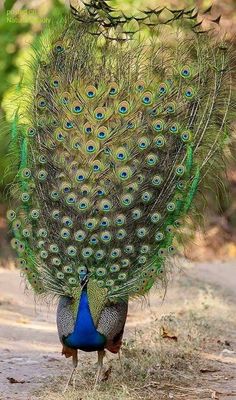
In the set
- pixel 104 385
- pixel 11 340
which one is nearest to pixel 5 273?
pixel 11 340

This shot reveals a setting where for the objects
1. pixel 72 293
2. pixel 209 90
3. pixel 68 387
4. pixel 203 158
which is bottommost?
pixel 68 387

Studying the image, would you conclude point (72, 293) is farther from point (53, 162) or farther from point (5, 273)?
point (5, 273)

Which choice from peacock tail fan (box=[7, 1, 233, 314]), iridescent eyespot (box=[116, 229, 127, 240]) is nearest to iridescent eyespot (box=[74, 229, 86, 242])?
peacock tail fan (box=[7, 1, 233, 314])

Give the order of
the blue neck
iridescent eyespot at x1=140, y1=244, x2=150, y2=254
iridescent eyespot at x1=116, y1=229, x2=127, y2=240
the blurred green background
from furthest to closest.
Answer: the blurred green background, iridescent eyespot at x1=140, y1=244, x2=150, y2=254, iridescent eyespot at x1=116, y1=229, x2=127, y2=240, the blue neck

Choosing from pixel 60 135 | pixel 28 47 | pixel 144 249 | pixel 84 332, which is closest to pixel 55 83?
pixel 60 135

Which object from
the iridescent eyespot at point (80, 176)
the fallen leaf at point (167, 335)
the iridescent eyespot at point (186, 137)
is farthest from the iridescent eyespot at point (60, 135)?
the fallen leaf at point (167, 335)

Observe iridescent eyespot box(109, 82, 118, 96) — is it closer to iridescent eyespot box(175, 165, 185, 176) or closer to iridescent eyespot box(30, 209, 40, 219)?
iridescent eyespot box(175, 165, 185, 176)

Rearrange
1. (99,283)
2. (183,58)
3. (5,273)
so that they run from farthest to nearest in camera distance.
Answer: (5,273)
(183,58)
(99,283)
